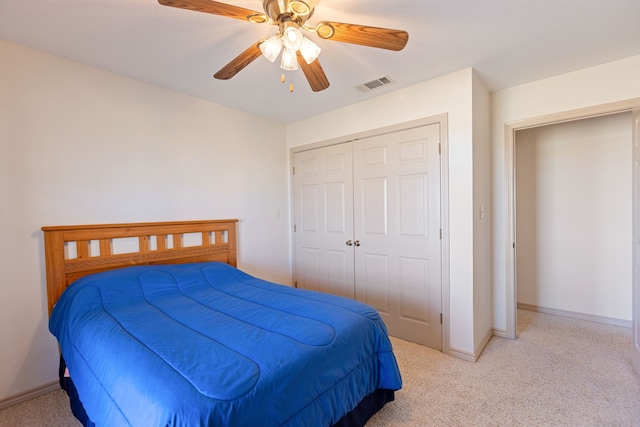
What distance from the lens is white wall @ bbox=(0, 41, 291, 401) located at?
192 cm

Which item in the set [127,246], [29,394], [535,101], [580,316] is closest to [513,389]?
[580,316]

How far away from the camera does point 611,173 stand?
300 centimetres

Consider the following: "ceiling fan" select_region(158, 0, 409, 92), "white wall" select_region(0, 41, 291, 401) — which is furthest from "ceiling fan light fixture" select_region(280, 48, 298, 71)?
"white wall" select_region(0, 41, 291, 401)

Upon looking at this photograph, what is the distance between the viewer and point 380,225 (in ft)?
9.62

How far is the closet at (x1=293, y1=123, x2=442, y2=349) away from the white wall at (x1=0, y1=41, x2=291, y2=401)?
0.88 m

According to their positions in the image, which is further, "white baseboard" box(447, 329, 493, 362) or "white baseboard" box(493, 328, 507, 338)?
"white baseboard" box(493, 328, 507, 338)

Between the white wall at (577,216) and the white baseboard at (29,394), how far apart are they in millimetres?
4631

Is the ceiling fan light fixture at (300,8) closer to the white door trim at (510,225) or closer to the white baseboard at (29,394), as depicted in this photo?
the white door trim at (510,225)

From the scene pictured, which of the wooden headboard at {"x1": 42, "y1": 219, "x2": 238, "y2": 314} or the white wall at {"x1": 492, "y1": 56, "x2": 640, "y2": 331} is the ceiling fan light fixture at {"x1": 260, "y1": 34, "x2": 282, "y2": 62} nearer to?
the wooden headboard at {"x1": 42, "y1": 219, "x2": 238, "y2": 314}

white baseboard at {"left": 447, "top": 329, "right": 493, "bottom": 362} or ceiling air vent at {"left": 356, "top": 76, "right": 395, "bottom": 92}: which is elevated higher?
ceiling air vent at {"left": 356, "top": 76, "right": 395, "bottom": 92}

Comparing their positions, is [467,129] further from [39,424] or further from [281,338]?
[39,424]

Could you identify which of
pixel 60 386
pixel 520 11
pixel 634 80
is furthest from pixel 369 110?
pixel 60 386

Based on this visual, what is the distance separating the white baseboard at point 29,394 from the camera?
6.22 ft

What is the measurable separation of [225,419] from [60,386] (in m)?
1.97
